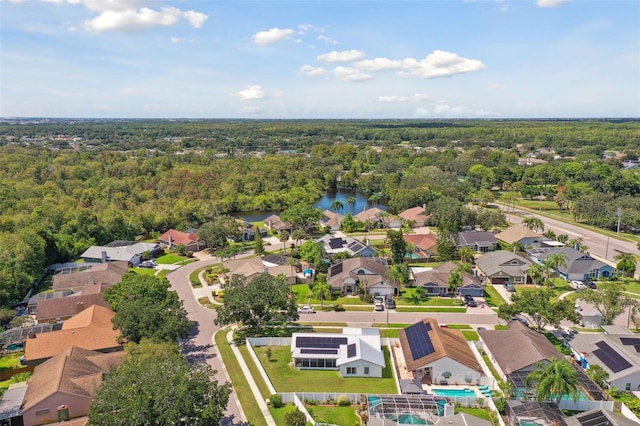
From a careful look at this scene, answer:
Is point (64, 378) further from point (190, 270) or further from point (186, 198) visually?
point (186, 198)

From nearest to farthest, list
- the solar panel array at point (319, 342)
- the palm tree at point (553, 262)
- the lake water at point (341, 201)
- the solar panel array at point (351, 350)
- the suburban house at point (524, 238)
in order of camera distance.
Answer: the solar panel array at point (351, 350) < the solar panel array at point (319, 342) < the palm tree at point (553, 262) < the suburban house at point (524, 238) < the lake water at point (341, 201)

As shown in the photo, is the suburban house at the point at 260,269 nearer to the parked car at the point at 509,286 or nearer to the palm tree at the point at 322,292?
the palm tree at the point at 322,292

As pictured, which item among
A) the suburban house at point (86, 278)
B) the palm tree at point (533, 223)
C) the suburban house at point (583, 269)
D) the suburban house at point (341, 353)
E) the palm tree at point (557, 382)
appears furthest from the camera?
the palm tree at point (533, 223)

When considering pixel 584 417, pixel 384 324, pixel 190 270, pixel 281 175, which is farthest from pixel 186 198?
pixel 584 417

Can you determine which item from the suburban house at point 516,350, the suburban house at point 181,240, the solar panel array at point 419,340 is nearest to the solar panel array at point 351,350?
the solar panel array at point 419,340

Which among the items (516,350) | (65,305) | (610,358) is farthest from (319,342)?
(65,305)

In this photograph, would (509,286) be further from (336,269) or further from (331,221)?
(331,221)
